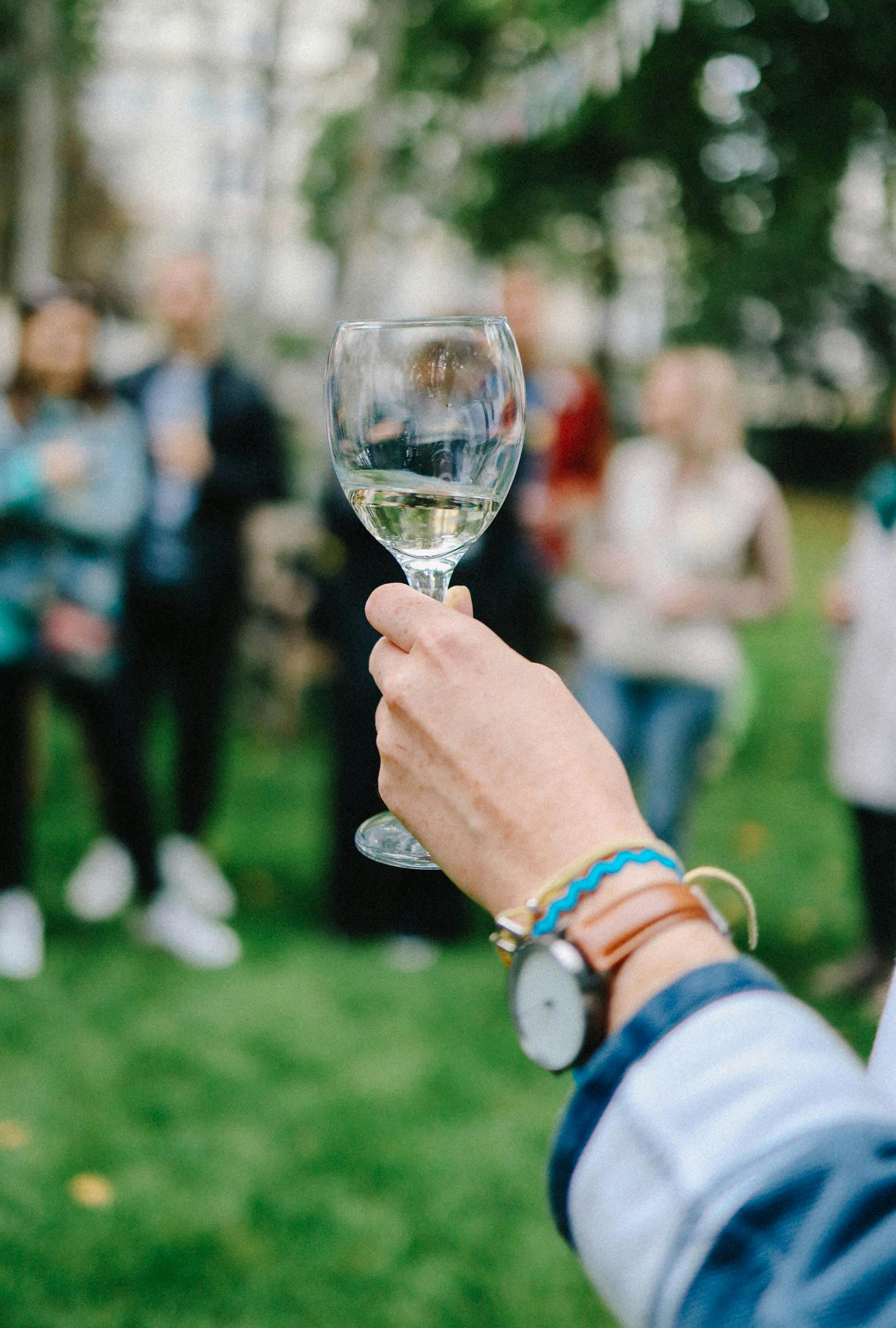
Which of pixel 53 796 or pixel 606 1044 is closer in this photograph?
pixel 606 1044

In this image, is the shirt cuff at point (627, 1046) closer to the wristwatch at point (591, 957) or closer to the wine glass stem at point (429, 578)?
the wristwatch at point (591, 957)

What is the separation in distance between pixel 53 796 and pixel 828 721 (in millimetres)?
4830

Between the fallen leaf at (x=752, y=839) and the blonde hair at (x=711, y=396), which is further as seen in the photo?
the fallen leaf at (x=752, y=839)

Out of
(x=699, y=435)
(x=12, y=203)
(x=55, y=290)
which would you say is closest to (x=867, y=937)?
(x=699, y=435)

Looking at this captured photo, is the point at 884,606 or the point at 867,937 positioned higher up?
the point at 884,606

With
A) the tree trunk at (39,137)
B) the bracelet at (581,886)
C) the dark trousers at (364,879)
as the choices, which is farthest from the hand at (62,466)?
the tree trunk at (39,137)

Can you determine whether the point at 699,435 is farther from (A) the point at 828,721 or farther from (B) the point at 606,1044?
(A) the point at 828,721

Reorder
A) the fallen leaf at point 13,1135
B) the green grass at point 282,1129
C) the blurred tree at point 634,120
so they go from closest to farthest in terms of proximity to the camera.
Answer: the green grass at point 282,1129 → the fallen leaf at point 13,1135 → the blurred tree at point 634,120

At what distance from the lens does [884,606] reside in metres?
3.38

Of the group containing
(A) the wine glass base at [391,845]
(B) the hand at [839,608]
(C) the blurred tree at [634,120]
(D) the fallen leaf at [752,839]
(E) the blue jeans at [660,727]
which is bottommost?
(D) the fallen leaf at [752,839]

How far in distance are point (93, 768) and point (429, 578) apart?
119 inches

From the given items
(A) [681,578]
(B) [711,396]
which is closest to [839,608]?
(A) [681,578]

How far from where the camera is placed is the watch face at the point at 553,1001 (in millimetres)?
789

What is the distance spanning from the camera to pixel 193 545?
3982 mm
